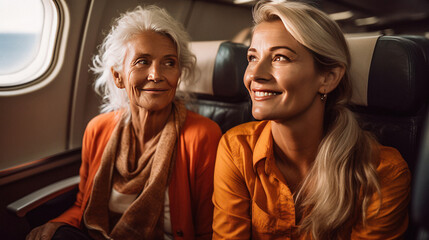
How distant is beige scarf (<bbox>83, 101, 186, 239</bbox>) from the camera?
1440mm

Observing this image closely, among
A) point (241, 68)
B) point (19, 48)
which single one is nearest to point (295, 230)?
point (241, 68)

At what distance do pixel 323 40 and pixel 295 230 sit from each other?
0.74m

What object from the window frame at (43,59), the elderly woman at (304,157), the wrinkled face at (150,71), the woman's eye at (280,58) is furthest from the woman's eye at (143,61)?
the window frame at (43,59)

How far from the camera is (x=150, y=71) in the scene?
1.44 metres

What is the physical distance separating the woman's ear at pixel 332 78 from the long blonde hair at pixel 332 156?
2 cm

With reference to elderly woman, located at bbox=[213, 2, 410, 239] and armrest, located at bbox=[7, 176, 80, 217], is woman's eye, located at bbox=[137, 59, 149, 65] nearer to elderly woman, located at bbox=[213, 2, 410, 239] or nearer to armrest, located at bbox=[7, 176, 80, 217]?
elderly woman, located at bbox=[213, 2, 410, 239]

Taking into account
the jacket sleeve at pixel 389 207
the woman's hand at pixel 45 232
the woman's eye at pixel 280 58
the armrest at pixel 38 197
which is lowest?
the woman's hand at pixel 45 232

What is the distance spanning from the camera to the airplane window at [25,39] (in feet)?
6.48

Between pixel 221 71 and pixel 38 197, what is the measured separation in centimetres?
125

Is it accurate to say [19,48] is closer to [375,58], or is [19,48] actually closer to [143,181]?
[143,181]

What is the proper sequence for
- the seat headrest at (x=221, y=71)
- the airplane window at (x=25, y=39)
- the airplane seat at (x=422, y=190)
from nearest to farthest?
the airplane seat at (x=422, y=190) < the seat headrest at (x=221, y=71) < the airplane window at (x=25, y=39)

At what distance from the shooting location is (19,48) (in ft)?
6.77

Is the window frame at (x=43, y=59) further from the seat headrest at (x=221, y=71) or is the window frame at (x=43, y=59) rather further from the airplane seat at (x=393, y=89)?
the airplane seat at (x=393, y=89)

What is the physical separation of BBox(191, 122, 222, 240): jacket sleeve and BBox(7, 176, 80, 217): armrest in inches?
32.1
